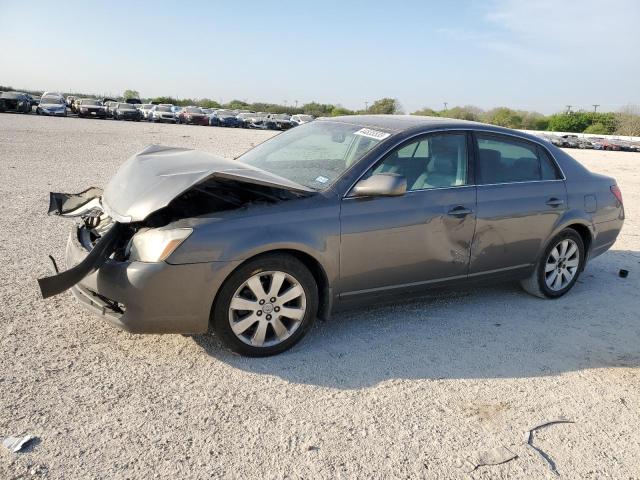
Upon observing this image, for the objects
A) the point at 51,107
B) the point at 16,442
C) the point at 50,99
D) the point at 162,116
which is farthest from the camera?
the point at 162,116

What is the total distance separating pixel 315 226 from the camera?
3.90 m

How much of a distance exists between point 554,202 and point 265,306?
2.97 meters

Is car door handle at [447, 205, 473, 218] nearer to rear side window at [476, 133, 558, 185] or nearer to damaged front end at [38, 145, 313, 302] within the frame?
rear side window at [476, 133, 558, 185]

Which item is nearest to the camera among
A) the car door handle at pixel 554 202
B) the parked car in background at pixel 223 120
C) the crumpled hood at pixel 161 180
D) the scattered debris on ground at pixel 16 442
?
the scattered debris on ground at pixel 16 442

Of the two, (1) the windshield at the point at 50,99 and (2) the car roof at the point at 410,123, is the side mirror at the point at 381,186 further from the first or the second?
(1) the windshield at the point at 50,99

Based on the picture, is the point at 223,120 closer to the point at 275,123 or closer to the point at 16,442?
the point at 275,123

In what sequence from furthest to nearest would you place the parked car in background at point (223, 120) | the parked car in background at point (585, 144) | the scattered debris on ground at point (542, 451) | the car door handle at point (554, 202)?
the parked car in background at point (585, 144) < the parked car in background at point (223, 120) < the car door handle at point (554, 202) < the scattered debris on ground at point (542, 451)

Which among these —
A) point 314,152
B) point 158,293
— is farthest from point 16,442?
point 314,152

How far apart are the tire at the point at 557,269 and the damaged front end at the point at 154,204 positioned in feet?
8.44

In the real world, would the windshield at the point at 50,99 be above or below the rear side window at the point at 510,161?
above

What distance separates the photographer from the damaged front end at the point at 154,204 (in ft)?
11.7

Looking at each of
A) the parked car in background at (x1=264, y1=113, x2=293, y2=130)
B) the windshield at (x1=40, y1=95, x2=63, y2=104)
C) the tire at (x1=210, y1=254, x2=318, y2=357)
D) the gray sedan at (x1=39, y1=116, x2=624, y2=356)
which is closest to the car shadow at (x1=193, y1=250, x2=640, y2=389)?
the tire at (x1=210, y1=254, x2=318, y2=357)

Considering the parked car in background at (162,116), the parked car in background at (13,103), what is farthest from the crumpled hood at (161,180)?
the parked car in background at (162,116)

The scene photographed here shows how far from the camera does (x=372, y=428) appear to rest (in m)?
3.15
